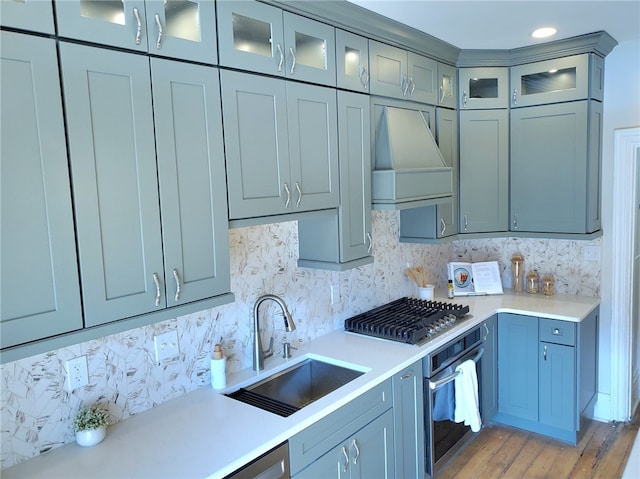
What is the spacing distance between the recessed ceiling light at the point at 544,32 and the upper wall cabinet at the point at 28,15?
2.69m

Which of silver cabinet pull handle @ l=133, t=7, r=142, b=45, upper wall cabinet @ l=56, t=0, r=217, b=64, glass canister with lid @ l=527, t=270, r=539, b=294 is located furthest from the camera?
glass canister with lid @ l=527, t=270, r=539, b=294

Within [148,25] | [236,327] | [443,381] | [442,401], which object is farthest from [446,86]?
[148,25]

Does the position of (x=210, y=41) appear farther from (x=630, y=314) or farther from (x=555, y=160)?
(x=630, y=314)

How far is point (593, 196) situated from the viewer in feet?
10.8

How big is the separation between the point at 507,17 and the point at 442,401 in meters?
2.20

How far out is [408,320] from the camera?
295 centimetres

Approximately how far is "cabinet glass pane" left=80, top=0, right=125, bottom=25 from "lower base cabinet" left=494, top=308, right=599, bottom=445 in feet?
9.75

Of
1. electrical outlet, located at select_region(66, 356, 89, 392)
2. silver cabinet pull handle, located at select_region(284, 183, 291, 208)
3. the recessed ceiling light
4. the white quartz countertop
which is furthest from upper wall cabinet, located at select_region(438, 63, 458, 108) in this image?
electrical outlet, located at select_region(66, 356, 89, 392)

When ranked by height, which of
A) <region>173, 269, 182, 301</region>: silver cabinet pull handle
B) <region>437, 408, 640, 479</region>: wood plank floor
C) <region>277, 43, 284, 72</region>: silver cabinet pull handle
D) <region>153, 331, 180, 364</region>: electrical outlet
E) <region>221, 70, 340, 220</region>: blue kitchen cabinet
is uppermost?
<region>277, 43, 284, 72</region>: silver cabinet pull handle

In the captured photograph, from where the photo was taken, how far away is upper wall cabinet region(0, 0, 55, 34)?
1264mm

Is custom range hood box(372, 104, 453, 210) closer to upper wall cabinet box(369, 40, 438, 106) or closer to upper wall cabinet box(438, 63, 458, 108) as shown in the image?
upper wall cabinet box(369, 40, 438, 106)

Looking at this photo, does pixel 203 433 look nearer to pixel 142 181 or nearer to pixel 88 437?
pixel 88 437

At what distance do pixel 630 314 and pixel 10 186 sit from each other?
3.83 m

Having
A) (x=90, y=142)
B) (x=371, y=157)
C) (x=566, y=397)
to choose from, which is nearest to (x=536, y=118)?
(x=371, y=157)
